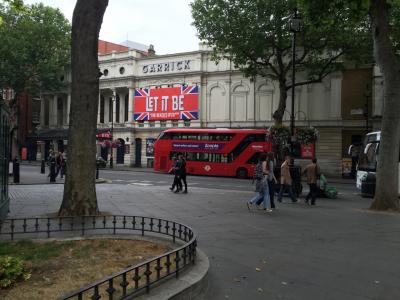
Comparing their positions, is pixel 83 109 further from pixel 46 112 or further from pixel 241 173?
pixel 46 112

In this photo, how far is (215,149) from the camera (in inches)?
1259

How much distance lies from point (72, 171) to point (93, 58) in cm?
276

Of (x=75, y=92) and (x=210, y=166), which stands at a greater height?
(x=75, y=92)

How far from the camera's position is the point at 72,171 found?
9938 mm

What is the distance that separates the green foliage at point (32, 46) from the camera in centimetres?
4544

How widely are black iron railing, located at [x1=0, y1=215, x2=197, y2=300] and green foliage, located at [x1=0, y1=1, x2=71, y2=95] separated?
41.4 m

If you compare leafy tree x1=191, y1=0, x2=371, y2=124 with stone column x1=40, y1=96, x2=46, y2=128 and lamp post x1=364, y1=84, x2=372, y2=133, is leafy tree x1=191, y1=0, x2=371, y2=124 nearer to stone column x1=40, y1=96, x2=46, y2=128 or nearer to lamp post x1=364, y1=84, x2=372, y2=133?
lamp post x1=364, y1=84, x2=372, y2=133

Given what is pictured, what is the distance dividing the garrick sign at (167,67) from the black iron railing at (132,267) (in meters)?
36.3

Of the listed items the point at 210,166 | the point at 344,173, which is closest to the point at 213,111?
the point at 210,166

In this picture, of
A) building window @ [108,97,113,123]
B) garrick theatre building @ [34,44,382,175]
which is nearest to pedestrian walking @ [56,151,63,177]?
garrick theatre building @ [34,44,382,175]

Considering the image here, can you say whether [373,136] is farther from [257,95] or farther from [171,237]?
[257,95]

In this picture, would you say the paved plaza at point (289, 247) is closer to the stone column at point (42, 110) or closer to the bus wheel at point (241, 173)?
the bus wheel at point (241, 173)

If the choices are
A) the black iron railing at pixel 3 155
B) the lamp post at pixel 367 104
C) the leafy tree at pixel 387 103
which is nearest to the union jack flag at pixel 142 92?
the lamp post at pixel 367 104

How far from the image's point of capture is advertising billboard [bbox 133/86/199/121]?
4400cm
